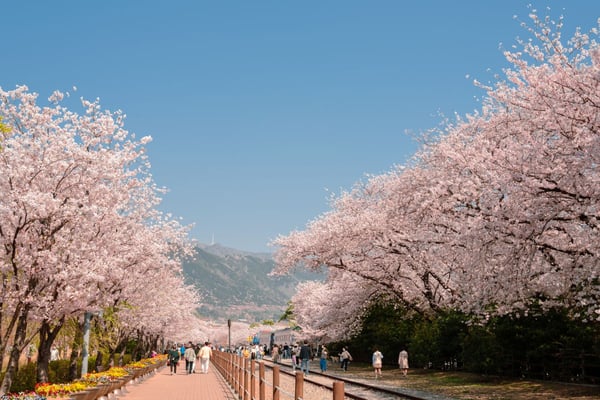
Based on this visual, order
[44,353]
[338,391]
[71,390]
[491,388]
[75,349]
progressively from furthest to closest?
[75,349], [491,388], [44,353], [71,390], [338,391]

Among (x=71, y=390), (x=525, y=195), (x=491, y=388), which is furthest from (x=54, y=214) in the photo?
(x=491, y=388)

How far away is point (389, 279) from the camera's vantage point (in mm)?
34625

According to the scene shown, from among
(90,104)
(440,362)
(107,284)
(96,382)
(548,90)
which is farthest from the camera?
(440,362)

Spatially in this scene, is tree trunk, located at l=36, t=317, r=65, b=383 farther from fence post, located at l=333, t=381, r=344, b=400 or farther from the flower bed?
fence post, located at l=333, t=381, r=344, b=400

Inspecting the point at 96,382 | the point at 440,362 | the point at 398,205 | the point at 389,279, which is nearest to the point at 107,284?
the point at 96,382

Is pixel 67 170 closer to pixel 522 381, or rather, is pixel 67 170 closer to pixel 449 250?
pixel 449 250

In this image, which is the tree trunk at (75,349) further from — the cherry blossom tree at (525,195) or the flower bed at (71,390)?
the cherry blossom tree at (525,195)

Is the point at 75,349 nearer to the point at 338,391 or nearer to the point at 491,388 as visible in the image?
the point at 491,388

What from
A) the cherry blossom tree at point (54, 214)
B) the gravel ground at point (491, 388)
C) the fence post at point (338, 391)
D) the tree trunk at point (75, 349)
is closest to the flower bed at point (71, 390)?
the cherry blossom tree at point (54, 214)

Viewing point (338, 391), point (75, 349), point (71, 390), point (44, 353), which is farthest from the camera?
point (75, 349)

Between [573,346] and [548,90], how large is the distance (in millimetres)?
9772

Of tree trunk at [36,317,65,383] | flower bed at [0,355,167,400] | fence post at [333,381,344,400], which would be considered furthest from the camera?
tree trunk at [36,317,65,383]

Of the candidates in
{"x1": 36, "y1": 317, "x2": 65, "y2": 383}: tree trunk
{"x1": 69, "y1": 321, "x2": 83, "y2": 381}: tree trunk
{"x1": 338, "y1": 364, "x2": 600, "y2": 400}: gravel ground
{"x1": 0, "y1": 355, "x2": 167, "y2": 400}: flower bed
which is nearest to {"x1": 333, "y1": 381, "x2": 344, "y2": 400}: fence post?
{"x1": 0, "y1": 355, "x2": 167, "y2": 400}: flower bed

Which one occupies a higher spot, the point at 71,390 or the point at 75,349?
the point at 75,349
